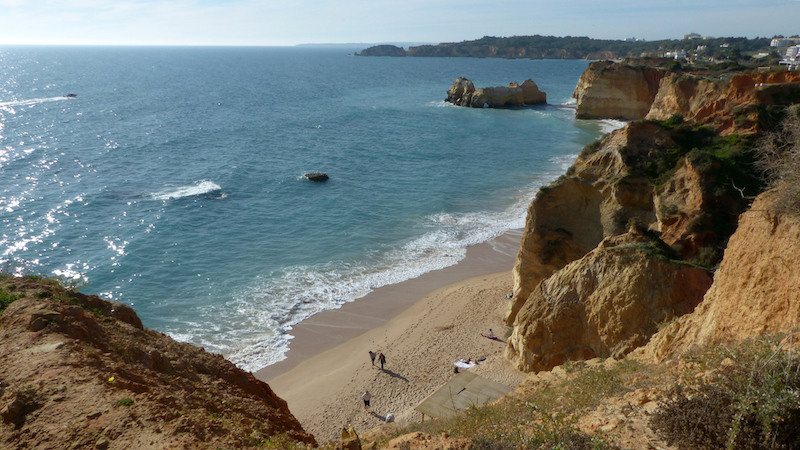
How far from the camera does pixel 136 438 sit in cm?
666

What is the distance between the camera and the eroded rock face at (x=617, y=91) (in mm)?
64500

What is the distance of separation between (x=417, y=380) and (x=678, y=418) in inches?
528

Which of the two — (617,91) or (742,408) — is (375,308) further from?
(617,91)

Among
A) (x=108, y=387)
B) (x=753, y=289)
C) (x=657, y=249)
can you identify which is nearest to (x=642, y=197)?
(x=657, y=249)

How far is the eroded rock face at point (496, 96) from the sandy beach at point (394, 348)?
66.3 metres

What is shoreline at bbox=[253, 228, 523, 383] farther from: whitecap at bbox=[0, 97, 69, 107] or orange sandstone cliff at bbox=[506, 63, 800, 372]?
whitecap at bbox=[0, 97, 69, 107]

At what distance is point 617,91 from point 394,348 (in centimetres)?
6186

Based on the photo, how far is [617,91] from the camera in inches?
2677

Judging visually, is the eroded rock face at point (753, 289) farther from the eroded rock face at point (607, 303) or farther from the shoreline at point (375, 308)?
the shoreline at point (375, 308)

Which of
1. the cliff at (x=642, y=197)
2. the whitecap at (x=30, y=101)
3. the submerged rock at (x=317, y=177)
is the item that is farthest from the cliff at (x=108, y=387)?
the whitecap at (x=30, y=101)

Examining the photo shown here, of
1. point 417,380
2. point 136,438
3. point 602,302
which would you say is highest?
point 136,438

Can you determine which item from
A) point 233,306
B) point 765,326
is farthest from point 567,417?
point 233,306

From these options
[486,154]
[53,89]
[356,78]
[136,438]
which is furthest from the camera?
[356,78]

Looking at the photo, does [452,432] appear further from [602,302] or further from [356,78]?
[356,78]
